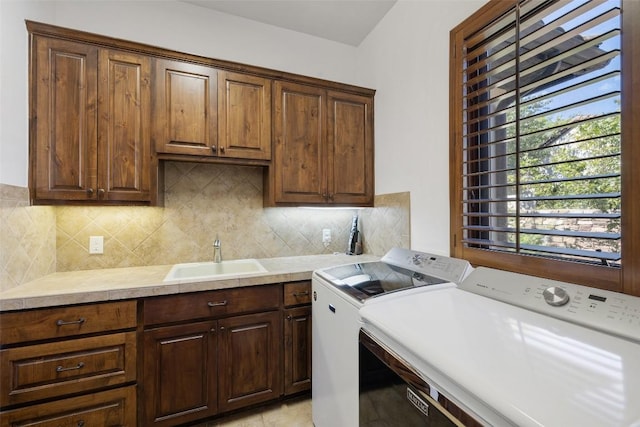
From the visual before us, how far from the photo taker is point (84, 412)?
1.42m

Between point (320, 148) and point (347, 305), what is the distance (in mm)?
1334

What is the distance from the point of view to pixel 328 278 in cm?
155

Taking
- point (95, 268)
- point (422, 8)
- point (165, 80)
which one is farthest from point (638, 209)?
point (95, 268)

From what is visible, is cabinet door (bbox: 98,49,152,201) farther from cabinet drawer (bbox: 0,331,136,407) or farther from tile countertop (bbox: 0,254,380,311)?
cabinet drawer (bbox: 0,331,136,407)

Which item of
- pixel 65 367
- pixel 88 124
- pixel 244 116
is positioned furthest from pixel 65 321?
pixel 244 116

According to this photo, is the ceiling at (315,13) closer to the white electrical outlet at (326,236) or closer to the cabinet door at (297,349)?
the white electrical outlet at (326,236)

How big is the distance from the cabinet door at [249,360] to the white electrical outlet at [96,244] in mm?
989

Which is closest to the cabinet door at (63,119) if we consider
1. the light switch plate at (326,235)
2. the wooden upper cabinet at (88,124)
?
the wooden upper cabinet at (88,124)

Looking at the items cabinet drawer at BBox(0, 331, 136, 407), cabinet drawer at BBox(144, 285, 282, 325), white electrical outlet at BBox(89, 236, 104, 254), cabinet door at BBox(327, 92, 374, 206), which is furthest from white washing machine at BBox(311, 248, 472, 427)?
white electrical outlet at BBox(89, 236, 104, 254)

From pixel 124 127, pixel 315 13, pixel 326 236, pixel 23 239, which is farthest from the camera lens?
pixel 326 236

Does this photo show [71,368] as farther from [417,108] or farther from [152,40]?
[417,108]

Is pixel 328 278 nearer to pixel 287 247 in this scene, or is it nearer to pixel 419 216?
pixel 419 216

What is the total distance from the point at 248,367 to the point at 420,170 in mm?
1673

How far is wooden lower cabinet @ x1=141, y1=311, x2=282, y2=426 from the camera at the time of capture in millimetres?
1559
